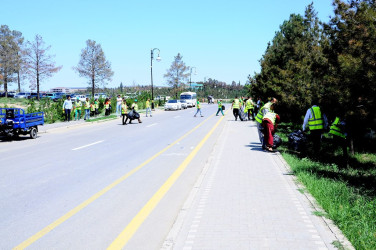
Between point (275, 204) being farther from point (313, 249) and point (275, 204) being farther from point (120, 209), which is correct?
point (120, 209)

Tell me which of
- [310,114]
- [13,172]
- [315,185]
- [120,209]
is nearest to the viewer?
[120,209]

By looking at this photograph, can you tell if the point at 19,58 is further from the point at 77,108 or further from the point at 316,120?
the point at 316,120

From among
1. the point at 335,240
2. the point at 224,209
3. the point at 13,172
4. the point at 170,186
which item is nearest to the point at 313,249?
the point at 335,240

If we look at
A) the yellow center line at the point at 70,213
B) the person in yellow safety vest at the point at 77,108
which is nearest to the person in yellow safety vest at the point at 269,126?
the yellow center line at the point at 70,213

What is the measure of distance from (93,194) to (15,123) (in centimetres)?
1158

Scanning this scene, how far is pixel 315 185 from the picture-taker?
712cm

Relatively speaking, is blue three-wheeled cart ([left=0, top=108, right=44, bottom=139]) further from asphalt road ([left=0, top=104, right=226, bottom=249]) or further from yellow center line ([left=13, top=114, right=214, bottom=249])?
yellow center line ([left=13, top=114, right=214, bottom=249])

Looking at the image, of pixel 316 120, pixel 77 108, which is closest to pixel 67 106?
pixel 77 108

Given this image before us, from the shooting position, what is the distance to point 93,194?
724 centimetres

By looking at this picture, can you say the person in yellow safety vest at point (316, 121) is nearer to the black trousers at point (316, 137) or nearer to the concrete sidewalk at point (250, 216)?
the black trousers at point (316, 137)

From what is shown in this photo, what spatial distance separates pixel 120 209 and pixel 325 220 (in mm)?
3330

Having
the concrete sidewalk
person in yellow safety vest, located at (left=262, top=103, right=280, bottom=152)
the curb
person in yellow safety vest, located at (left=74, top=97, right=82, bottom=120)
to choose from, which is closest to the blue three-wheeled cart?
person in yellow safety vest, located at (left=74, top=97, right=82, bottom=120)

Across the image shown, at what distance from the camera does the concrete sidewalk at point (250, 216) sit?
177 inches

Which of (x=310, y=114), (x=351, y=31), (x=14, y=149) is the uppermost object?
(x=351, y=31)
